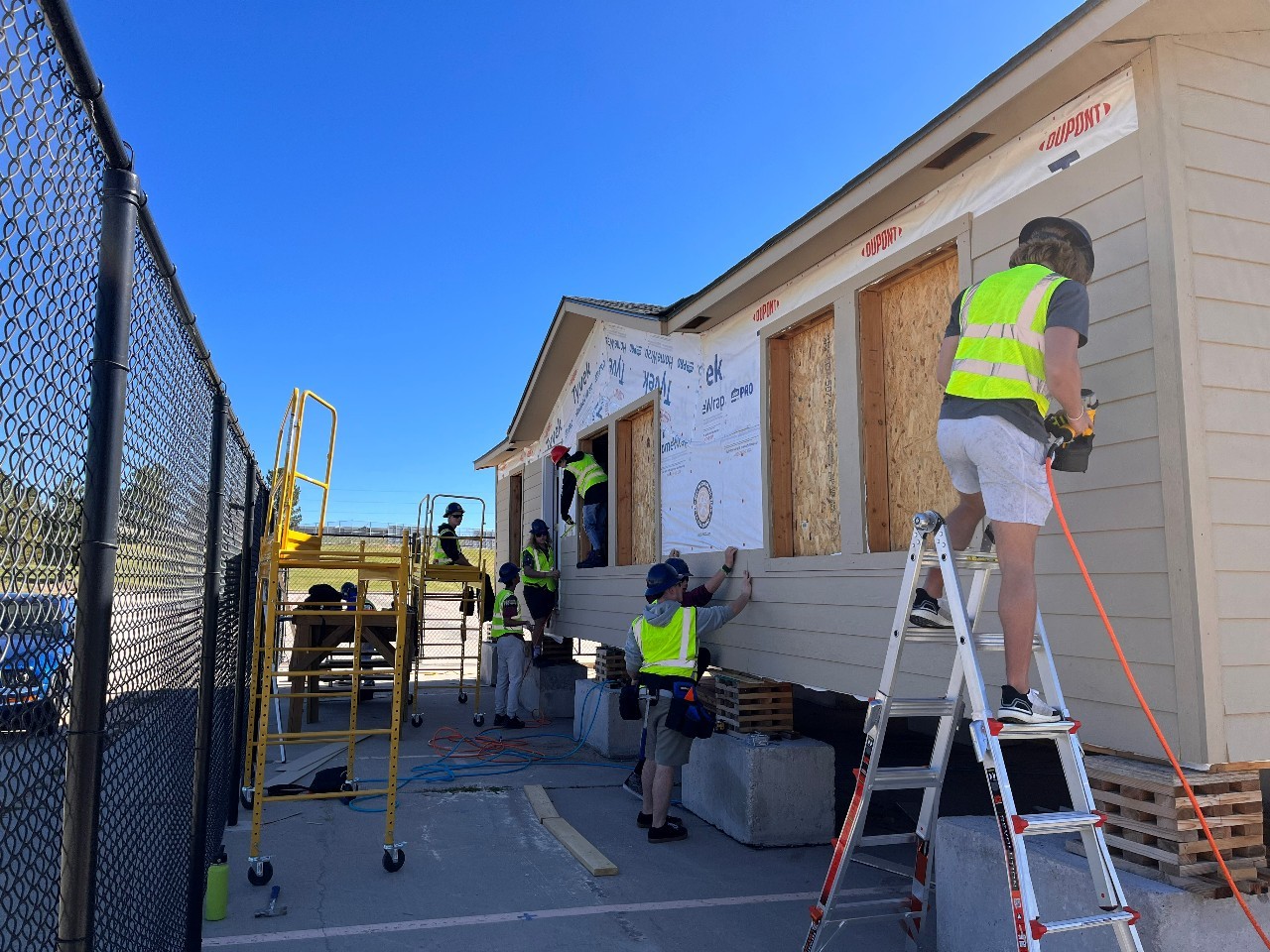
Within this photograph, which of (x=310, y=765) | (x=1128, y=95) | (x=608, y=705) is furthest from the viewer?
(x=608, y=705)

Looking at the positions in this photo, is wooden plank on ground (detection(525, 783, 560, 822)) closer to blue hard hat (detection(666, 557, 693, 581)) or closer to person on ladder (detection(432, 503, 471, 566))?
blue hard hat (detection(666, 557, 693, 581))

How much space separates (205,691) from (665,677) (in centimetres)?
332

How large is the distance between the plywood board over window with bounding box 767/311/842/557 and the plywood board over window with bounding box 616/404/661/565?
2.39 m

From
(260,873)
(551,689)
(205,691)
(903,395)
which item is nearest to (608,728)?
(551,689)

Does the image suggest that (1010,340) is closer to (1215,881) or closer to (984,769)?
(984,769)

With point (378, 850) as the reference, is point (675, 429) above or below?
above

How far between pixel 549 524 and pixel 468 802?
19.0 feet

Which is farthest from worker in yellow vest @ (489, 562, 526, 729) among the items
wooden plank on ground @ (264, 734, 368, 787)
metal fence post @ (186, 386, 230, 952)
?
metal fence post @ (186, 386, 230, 952)

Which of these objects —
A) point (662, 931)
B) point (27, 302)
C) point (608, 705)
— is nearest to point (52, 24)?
point (27, 302)

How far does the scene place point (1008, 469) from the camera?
3613 millimetres

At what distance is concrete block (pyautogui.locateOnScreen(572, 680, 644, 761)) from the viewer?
982 cm

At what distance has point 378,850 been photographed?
6340mm

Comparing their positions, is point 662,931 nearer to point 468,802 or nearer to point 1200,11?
point 468,802

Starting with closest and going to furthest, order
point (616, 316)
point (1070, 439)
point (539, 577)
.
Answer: point (1070, 439)
point (616, 316)
point (539, 577)
